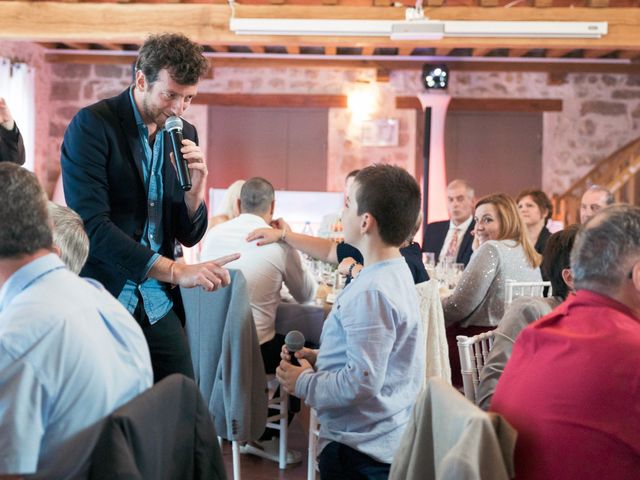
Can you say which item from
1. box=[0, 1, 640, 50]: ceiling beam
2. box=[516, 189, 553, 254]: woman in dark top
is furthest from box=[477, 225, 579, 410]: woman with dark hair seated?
box=[0, 1, 640, 50]: ceiling beam

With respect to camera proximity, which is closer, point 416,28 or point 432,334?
point 432,334

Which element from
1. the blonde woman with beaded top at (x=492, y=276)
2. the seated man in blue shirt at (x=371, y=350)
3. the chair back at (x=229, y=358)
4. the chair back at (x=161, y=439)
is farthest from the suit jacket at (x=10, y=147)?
the blonde woman with beaded top at (x=492, y=276)

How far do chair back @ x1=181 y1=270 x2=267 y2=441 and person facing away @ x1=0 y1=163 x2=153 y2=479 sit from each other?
2114 mm

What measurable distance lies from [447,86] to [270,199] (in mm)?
6425

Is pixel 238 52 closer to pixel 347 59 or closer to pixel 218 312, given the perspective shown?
pixel 347 59

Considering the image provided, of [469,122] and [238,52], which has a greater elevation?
[238,52]

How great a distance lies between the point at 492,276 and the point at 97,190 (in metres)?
2.43

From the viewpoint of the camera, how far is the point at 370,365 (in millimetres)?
2111

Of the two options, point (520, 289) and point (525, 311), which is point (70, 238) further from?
point (520, 289)

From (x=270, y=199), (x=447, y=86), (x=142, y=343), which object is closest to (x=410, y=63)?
(x=447, y=86)

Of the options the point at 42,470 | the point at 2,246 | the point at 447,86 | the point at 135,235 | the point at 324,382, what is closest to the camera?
the point at 42,470

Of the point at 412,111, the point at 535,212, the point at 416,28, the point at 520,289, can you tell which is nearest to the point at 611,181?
the point at 412,111

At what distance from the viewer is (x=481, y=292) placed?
4277mm

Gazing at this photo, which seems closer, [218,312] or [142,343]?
[142,343]
